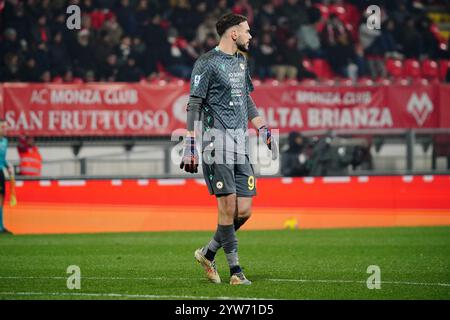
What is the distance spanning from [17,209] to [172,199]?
2.76m

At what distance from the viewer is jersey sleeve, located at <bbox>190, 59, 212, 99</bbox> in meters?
9.87

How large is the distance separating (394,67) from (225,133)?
17.3 metres

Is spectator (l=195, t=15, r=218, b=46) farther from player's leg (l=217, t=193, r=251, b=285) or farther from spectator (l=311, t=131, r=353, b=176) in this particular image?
player's leg (l=217, t=193, r=251, b=285)

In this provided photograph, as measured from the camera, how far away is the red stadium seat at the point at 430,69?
87.2 feet

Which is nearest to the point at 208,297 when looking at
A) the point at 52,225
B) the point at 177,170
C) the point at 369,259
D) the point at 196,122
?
the point at 196,122

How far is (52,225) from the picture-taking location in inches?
720

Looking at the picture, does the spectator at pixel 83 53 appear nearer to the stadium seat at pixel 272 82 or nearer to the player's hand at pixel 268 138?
the stadium seat at pixel 272 82

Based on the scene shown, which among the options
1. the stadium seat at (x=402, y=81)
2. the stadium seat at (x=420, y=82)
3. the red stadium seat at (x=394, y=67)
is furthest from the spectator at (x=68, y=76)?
the red stadium seat at (x=394, y=67)

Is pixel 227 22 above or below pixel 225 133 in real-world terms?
above

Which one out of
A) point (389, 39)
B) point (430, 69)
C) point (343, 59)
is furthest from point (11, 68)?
point (430, 69)

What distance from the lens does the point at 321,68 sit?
26281 mm

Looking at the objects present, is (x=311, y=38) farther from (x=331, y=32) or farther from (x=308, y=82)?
(x=308, y=82)

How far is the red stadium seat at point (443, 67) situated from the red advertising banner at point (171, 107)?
9.98 feet

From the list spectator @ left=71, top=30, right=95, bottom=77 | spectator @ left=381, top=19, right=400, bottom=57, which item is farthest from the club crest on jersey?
spectator @ left=381, top=19, right=400, bottom=57
